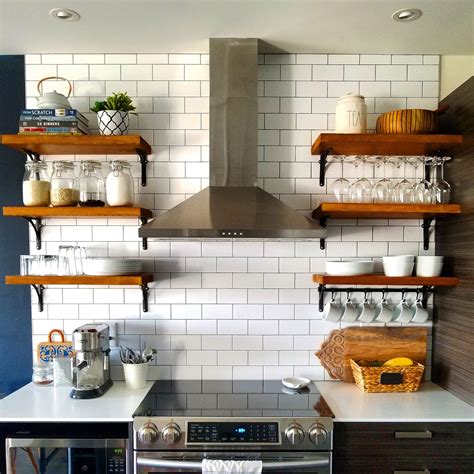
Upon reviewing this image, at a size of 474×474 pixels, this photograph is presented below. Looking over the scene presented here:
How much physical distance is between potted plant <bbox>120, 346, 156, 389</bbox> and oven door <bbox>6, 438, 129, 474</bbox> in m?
Answer: 0.37

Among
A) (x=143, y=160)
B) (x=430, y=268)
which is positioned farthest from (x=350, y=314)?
(x=143, y=160)

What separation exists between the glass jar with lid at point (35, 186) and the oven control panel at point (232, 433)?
139 centimetres

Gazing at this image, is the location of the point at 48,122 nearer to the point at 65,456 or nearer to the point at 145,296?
the point at 145,296

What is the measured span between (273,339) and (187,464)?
2.71 ft

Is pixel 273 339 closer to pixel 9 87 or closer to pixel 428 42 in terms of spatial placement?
pixel 428 42

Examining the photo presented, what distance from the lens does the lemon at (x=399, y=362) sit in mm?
1987

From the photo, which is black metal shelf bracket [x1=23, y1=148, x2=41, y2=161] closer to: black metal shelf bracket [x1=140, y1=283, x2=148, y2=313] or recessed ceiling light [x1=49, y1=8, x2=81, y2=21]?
recessed ceiling light [x1=49, y1=8, x2=81, y2=21]

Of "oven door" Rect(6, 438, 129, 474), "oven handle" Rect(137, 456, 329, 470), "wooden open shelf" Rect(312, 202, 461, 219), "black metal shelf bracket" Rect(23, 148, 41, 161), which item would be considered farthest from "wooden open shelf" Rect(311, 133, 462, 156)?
"oven door" Rect(6, 438, 129, 474)

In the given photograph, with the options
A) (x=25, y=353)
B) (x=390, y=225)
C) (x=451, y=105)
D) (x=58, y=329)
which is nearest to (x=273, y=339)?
(x=390, y=225)

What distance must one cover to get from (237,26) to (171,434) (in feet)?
6.58

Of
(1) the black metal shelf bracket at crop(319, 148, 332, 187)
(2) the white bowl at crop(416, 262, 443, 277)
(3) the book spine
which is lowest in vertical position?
(2) the white bowl at crop(416, 262, 443, 277)

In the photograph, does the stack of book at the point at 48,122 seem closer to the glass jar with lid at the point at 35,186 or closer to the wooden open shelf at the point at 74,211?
the glass jar with lid at the point at 35,186

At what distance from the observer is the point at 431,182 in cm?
208

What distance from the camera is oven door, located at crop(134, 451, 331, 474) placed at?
1559mm
